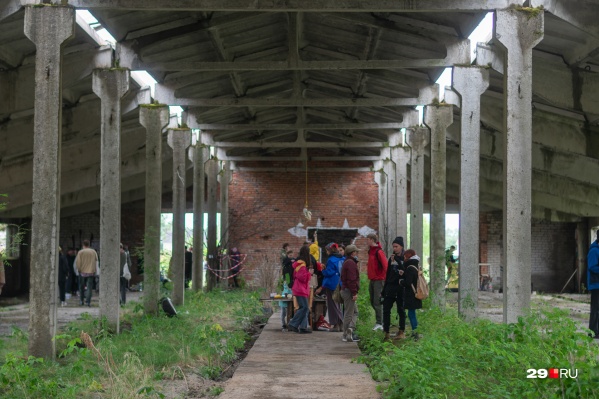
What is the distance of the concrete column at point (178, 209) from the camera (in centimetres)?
1994

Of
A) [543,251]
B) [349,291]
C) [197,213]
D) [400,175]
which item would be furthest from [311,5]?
[543,251]

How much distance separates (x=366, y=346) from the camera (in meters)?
12.3

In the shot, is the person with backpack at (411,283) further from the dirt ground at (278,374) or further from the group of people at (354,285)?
the dirt ground at (278,374)

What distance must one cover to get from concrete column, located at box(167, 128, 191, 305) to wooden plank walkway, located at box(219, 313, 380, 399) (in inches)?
243

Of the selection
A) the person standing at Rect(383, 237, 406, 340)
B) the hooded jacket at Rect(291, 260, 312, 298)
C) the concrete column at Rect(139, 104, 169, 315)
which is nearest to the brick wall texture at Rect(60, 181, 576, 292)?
the concrete column at Rect(139, 104, 169, 315)

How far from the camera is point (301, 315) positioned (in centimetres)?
1490

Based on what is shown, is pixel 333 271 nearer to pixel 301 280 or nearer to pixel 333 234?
pixel 301 280

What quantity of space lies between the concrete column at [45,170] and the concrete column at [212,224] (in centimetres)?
1499

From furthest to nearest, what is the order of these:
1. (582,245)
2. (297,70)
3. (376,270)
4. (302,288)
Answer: (582,245) < (297,70) < (302,288) < (376,270)

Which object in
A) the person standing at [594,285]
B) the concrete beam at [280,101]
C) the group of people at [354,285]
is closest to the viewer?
the group of people at [354,285]

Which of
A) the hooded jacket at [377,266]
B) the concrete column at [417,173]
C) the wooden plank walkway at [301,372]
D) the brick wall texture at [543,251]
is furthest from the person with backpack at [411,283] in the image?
the brick wall texture at [543,251]

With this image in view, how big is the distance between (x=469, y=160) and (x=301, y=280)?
345 centimetres

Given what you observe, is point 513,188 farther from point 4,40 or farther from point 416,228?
point 416,228

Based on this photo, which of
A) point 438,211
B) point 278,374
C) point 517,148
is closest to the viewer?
point 278,374
